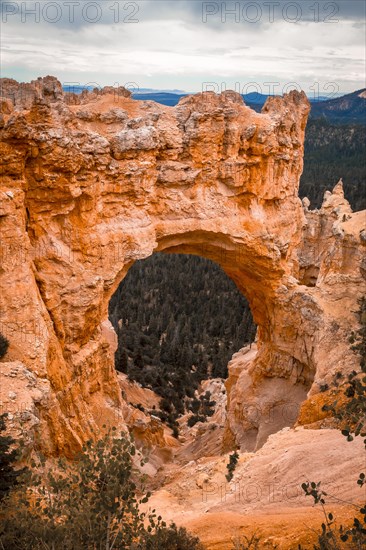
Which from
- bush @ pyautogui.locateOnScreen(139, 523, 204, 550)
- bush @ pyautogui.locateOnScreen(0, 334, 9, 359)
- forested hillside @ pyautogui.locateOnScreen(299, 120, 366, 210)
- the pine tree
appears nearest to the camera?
bush @ pyautogui.locateOnScreen(139, 523, 204, 550)

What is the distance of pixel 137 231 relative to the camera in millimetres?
16312

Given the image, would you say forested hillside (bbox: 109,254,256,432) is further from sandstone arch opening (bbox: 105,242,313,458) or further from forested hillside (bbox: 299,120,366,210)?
forested hillside (bbox: 299,120,366,210)

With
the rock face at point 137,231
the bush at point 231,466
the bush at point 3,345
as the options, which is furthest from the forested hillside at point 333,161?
the bush at point 3,345

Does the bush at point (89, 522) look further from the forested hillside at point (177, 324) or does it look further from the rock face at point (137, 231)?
the forested hillside at point (177, 324)

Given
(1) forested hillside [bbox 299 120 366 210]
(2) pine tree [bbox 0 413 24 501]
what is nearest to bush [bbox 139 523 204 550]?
(2) pine tree [bbox 0 413 24 501]

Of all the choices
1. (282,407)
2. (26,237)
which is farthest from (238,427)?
(26,237)

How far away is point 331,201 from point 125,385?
628 inches

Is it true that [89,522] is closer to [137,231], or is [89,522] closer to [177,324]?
[137,231]

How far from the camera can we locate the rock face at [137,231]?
44.0 feet

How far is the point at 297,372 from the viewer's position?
798 inches

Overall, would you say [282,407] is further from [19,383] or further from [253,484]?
[19,383]

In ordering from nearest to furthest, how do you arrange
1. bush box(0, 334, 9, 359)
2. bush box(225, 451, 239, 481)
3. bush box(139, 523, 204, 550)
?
bush box(139, 523, 204, 550), bush box(0, 334, 9, 359), bush box(225, 451, 239, 481)

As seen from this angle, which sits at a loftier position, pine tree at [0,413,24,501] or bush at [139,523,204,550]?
pine tree at [0,413,24,501]

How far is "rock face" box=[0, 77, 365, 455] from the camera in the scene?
13.4 m
